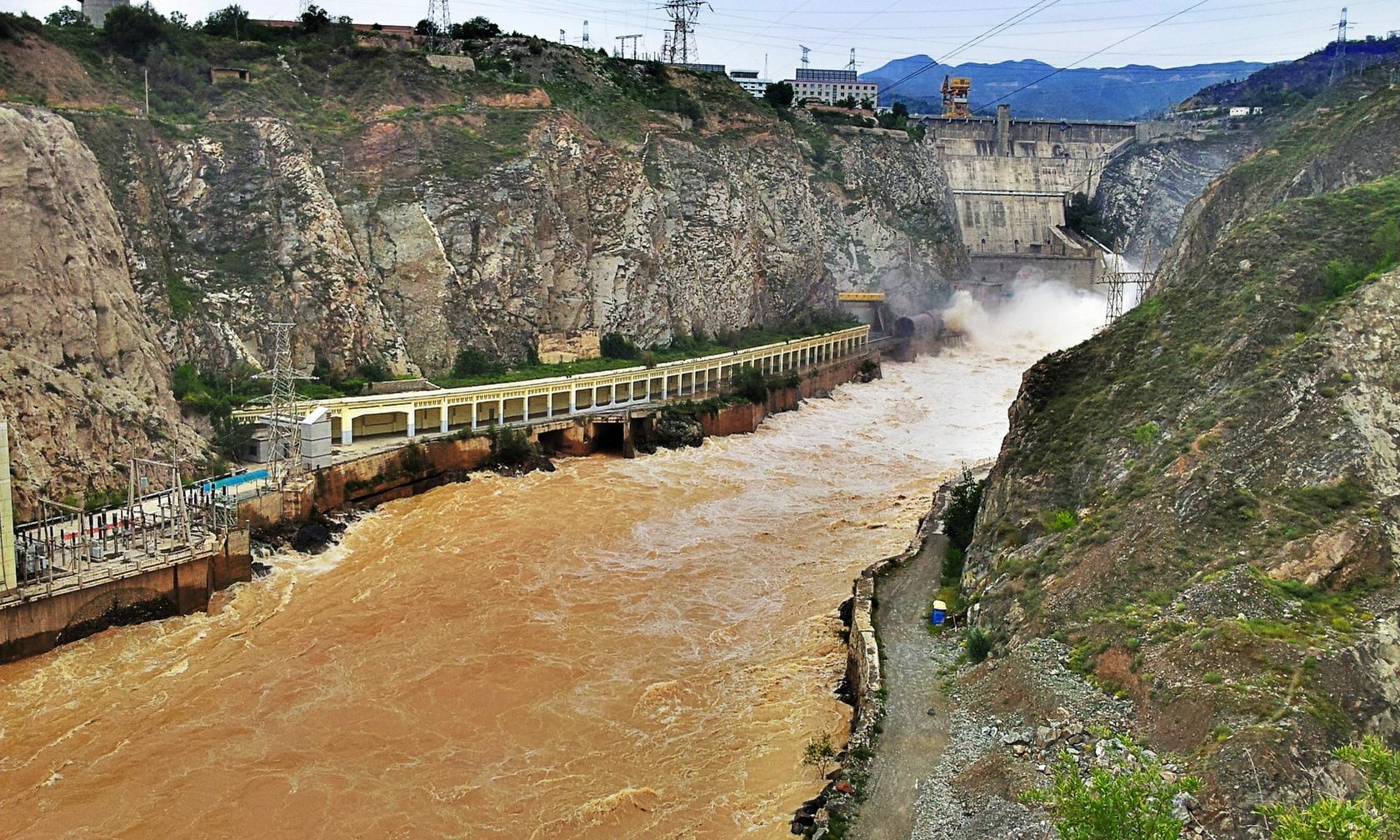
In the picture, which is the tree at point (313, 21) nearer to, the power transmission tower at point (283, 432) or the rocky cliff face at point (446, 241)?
the rocky cliff face at point (446, 241)

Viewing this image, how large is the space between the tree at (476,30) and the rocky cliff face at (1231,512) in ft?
189

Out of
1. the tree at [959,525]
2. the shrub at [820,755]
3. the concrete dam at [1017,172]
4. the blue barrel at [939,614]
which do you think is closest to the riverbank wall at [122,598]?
the shrub at [820,755]

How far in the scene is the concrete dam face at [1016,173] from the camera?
101m

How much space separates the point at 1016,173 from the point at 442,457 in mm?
77612

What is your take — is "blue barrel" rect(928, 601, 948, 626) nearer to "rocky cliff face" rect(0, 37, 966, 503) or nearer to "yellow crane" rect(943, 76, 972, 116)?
"rocky cliff face" rect(0, 37, 966, 503)

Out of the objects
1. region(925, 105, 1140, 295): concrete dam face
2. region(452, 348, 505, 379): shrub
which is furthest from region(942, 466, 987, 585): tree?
region(925, 105, 1140, 295): concrete dam face

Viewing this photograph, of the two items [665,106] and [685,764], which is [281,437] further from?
[665,106]

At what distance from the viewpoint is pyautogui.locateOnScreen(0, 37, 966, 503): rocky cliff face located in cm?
4050

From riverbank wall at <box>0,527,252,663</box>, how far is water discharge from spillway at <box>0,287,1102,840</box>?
448 mm

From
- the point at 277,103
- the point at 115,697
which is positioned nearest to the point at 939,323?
the point at 277,103

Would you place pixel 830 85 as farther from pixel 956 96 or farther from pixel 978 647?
pixel 978 647

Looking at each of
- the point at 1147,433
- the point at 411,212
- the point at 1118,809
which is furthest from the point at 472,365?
the point at 1118,809

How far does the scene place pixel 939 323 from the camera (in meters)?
84.9

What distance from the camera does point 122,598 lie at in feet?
86.0
